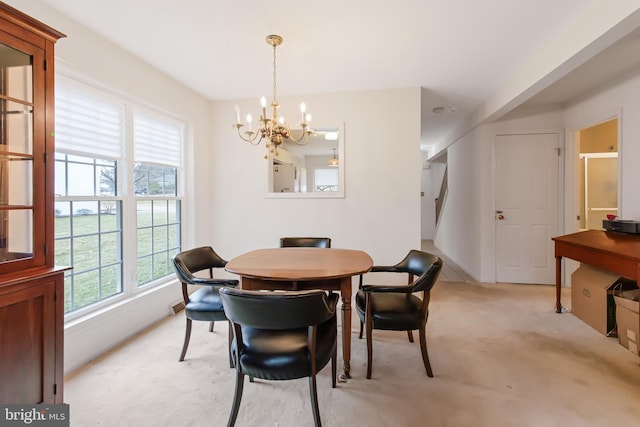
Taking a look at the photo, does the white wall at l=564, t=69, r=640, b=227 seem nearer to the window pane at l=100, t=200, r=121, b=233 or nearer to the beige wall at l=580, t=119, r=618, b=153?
the beige wall at l=580, t=119, r=618, b=153

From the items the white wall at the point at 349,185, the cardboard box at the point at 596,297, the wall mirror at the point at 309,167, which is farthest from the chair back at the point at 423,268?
the cardboard box at the point at 596,297

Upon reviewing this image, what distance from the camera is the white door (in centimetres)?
403

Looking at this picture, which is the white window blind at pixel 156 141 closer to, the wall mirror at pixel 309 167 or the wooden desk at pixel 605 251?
the wall mirror at pixel 309 167

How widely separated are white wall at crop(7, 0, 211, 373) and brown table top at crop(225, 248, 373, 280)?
3.60 feet

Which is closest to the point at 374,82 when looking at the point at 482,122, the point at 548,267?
the point at 482,122

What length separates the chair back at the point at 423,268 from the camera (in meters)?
1.86

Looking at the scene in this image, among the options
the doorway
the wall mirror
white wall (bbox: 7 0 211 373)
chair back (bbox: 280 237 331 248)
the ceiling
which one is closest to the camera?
the ceiling

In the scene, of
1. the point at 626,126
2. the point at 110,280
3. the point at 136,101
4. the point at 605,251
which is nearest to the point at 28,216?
the point at 110,280

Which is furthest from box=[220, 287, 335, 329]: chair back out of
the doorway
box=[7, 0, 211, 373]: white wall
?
the doorway

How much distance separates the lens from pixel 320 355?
1.52 metres

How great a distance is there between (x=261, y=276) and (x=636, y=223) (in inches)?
132

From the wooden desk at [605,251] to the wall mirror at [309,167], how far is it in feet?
8.14

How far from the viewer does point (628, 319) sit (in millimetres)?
2320

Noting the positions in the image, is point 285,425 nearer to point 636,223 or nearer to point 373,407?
point 373,407
